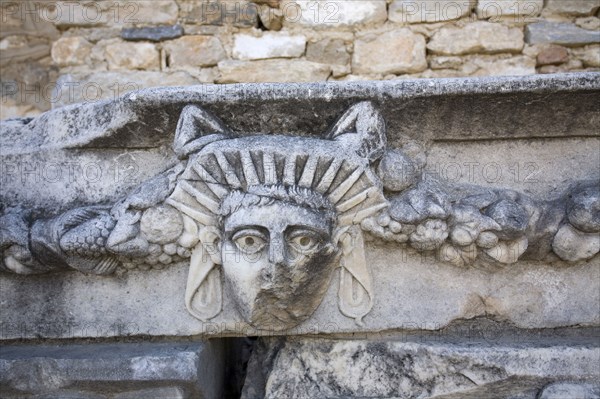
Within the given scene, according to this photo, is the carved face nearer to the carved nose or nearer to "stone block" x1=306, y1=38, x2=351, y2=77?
the carved nose

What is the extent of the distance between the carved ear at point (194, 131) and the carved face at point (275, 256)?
0.22m

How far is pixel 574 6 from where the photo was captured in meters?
2.72

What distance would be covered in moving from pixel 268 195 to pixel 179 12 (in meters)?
1.91

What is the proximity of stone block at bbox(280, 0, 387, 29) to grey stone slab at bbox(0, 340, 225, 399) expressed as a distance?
6.10 feet

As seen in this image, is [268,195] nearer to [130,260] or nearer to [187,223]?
[187,223]

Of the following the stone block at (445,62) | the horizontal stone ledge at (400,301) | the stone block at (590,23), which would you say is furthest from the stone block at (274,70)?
the horizontal stone ledge at (400,301)

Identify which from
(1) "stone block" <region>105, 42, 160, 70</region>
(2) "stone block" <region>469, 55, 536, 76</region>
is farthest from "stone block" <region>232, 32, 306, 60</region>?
(2) "stone block" <region>469, 55, 536, 76</region>

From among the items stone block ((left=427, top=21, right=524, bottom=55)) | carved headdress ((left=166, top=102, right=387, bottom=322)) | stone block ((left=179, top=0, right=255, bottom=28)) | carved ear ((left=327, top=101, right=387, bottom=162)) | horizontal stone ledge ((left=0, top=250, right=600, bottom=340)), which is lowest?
horizontal stone ledge ((left=0, top=250, right=600, bottom=340))

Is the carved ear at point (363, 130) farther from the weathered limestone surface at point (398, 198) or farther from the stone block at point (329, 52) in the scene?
the stone block at point (329, 52)

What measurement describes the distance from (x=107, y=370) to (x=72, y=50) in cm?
202

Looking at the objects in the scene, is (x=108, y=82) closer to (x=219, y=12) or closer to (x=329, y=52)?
(x=219, y=12)

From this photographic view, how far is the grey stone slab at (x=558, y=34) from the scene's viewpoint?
272 cm

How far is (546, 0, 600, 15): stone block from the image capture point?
8.89 feet

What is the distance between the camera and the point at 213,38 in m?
2.89
